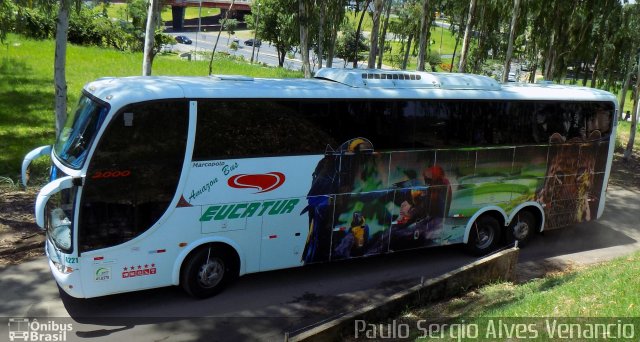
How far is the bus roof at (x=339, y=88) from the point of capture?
755cm

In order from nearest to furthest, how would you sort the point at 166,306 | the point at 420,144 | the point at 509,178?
the point at 166,306 → the point at 420,144 → the point at 509,178

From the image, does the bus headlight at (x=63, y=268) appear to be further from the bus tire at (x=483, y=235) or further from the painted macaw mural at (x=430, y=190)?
the bus tire at (x=483, y=235)

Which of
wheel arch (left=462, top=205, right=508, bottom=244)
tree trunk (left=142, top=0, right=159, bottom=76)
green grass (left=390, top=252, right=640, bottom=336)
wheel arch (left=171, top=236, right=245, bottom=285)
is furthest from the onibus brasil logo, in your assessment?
wheel arch (left=462, top=205, right=508, bottom=244)

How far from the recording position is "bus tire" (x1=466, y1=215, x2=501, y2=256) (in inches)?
423

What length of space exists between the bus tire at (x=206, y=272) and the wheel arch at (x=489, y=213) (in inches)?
178

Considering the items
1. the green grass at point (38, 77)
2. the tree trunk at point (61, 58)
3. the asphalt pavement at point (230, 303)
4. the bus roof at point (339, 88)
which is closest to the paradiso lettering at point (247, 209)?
the asphalt pavement at point (230, 303)

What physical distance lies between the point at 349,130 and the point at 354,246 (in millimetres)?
1948

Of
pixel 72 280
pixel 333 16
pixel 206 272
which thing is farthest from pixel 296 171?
pixel 333 16

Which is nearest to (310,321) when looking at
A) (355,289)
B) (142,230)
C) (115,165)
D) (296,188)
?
(355,289)

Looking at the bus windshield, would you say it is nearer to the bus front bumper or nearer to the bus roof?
the bus roof

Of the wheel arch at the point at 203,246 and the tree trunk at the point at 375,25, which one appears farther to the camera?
the tree trunk at the point at 375,25

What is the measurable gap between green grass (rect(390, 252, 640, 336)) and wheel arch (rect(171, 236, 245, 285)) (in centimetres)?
250

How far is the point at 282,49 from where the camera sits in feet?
159

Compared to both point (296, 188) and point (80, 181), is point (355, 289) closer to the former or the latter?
point (296, 188)
